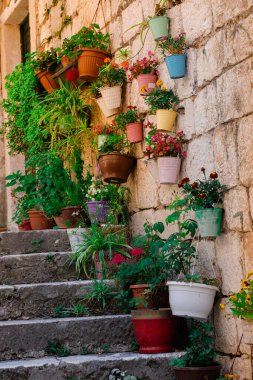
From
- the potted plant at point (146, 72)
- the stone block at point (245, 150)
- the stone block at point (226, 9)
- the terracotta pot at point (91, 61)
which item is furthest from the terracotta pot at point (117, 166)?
the stone block at point (245, 150)

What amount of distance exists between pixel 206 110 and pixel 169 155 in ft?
1.70

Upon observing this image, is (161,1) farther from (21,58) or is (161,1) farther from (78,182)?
(21,58)

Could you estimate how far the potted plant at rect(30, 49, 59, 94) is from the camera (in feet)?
23.6

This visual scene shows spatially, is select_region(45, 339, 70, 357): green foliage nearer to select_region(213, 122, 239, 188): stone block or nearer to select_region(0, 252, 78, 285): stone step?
select_region(0, 252, 78, 285): stone step

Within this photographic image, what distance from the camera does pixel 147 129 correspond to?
5.71 metres

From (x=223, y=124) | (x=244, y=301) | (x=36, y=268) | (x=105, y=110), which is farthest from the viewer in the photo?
(x=105, y=110)

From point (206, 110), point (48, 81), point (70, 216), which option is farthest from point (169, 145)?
point (48, 81)

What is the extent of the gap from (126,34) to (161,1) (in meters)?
0.71

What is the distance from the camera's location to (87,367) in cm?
442

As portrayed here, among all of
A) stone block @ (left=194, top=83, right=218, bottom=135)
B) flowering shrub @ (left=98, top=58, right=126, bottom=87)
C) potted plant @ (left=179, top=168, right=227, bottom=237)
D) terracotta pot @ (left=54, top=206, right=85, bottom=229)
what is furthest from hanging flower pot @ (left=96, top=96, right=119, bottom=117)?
potted plant @ (left=179, top=168, right=227, bottom=237)

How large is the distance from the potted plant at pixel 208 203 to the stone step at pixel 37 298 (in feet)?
3.55

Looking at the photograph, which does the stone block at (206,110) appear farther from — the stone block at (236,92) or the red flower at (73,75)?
the red flower at (73,75)

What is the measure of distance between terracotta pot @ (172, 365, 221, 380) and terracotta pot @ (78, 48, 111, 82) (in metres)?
2.96

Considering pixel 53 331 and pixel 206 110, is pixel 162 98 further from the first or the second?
pixel 53 331
